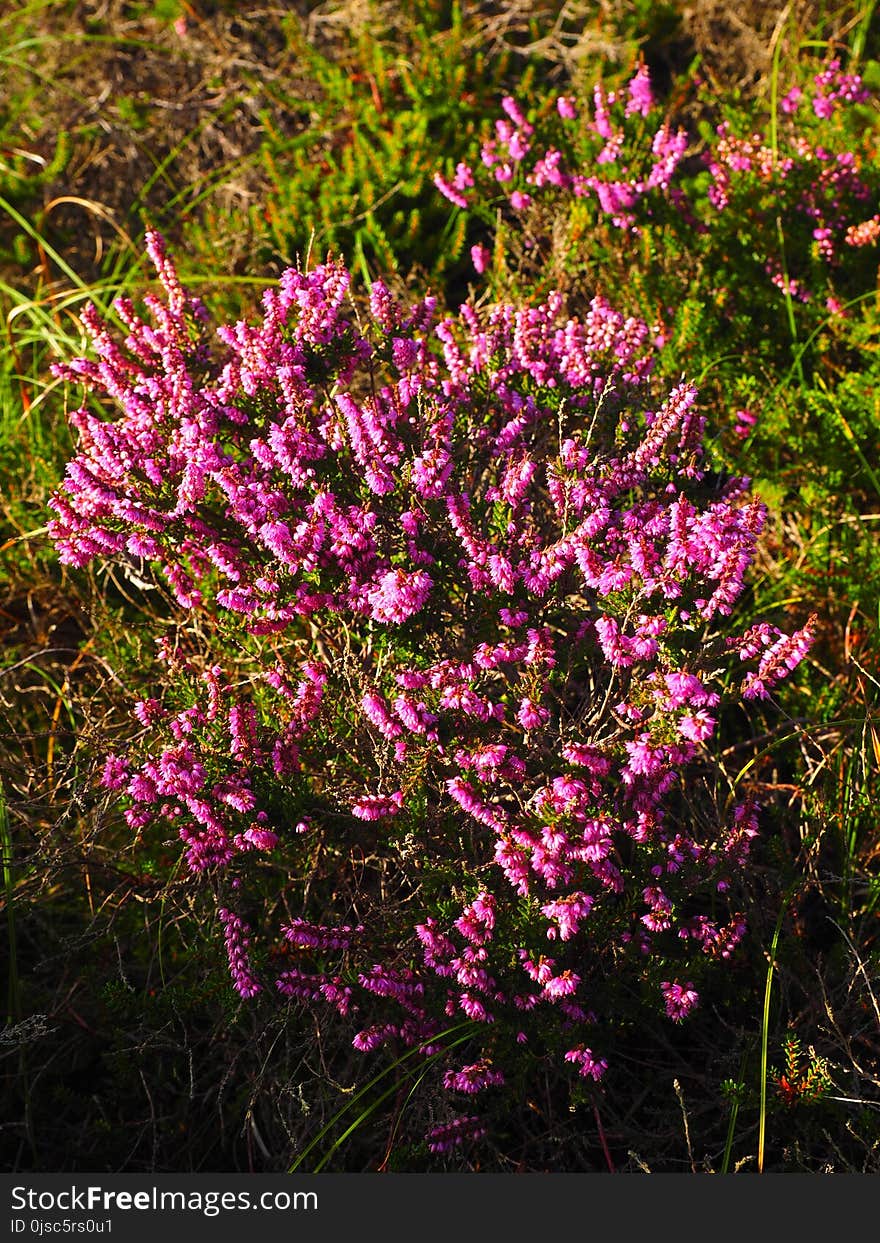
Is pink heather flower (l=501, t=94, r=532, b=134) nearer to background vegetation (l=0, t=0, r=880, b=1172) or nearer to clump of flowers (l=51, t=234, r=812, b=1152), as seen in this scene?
background vegetation (l=0, t=0, r=880, b=1172)

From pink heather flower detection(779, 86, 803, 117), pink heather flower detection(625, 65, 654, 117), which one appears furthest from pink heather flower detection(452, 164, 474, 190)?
pink heather flower detection(779, 86, 803, 117)

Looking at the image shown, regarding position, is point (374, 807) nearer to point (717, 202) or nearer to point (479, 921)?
point (479, 921)

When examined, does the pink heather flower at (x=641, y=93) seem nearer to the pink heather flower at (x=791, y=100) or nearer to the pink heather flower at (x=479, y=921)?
the pink heather flower at (x=791, y=100)

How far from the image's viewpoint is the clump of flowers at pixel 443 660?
2.55m

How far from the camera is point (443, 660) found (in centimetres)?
280

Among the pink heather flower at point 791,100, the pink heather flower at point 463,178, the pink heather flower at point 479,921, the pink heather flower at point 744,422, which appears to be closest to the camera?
the pink heather flower at point 479,921

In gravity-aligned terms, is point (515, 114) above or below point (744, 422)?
above

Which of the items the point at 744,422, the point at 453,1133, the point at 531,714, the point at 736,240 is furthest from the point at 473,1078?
the point at 736,240

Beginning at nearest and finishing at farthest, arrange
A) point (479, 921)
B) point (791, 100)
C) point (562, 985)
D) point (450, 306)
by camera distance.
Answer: point (562, 985)
point (479, 921)
point (791, 100)
point (450, 306)

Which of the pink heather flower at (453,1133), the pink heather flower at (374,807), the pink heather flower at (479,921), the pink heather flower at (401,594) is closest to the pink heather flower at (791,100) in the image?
the pink heather flower at (401,594)

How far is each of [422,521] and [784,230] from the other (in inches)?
95.6

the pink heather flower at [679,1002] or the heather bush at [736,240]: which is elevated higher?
the heather bush at [736,240]

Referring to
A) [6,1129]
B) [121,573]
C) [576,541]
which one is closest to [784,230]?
[576,541]

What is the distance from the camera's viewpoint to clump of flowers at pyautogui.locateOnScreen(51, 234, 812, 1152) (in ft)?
8.36
